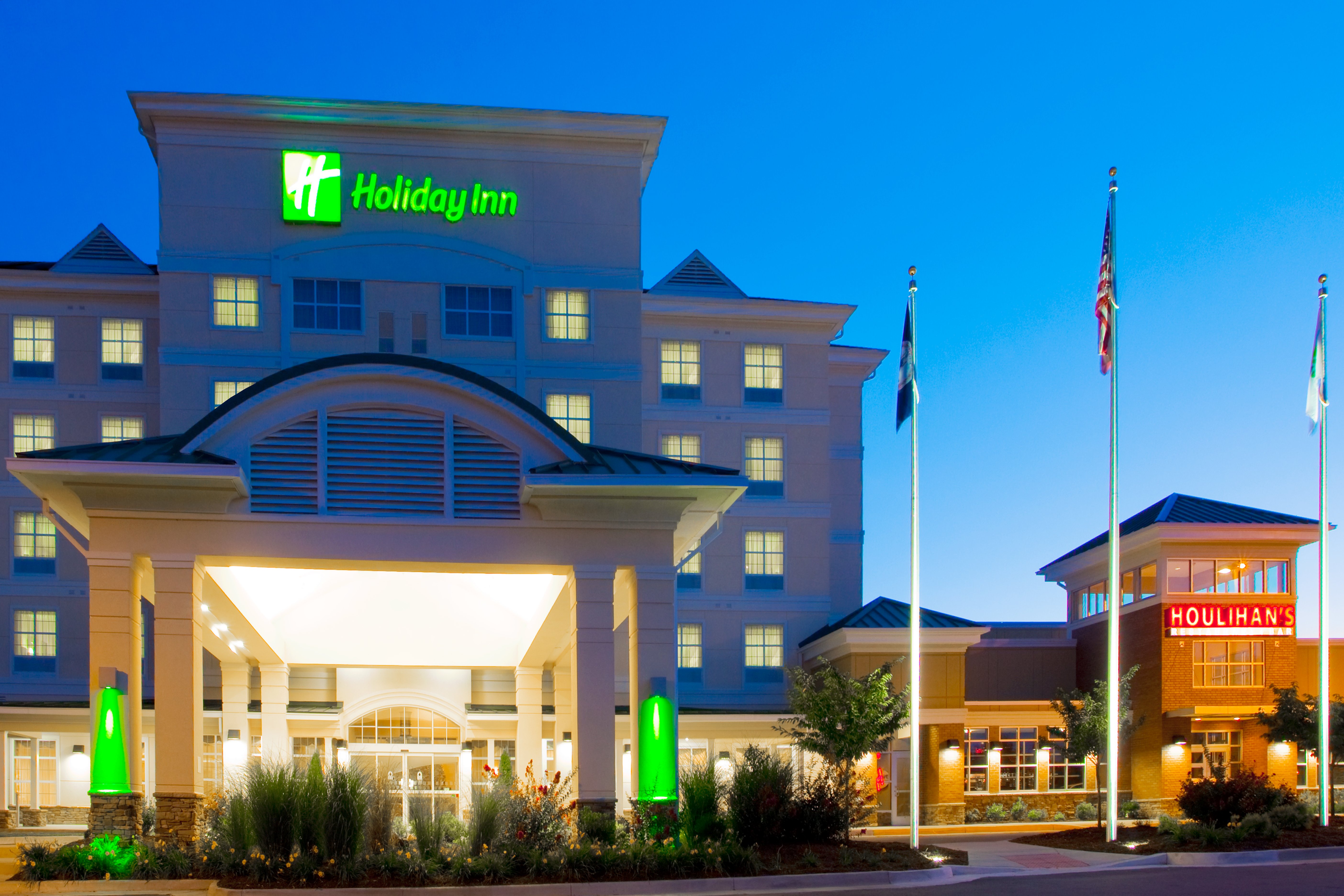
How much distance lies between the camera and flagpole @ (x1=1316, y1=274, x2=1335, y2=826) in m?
27.3

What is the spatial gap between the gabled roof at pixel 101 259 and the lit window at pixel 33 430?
14.2 ft

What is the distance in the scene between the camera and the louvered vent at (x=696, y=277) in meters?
43.0

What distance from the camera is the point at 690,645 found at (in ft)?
136

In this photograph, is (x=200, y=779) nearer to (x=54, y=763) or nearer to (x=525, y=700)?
(x=525, y=700)

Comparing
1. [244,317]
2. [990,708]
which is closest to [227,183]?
[244,317]

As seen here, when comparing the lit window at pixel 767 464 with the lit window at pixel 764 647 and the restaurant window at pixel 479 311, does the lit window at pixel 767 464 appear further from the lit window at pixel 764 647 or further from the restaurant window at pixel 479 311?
the restaurant window at pixel 479 311

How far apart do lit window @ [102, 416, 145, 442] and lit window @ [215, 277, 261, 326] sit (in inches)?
235

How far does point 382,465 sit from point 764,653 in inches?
863

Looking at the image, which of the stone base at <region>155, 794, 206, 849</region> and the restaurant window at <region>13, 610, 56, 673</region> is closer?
the stone base at <region>155, 794, 206, 849</region>

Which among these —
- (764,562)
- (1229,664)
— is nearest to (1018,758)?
(1229,664)

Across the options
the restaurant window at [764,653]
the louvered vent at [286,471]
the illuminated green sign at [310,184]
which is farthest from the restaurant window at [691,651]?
the louvered vent at [286,471]

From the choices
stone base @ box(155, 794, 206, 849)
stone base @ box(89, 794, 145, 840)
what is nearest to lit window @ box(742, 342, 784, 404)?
stone base @ box(155, 794, 206, 849)

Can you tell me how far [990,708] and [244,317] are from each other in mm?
24293

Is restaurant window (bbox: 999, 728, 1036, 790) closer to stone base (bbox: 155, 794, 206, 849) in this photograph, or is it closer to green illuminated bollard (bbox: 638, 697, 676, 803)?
green illuminated bollard (bbox: 638, 697, 676, 803)
